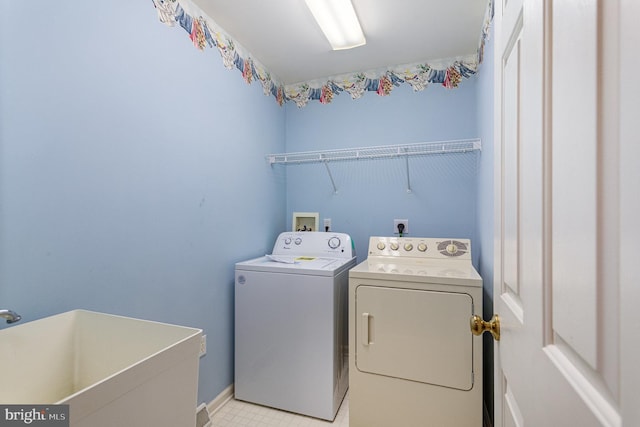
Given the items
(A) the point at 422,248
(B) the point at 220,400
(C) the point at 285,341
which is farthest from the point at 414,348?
(B) the point at 220,400

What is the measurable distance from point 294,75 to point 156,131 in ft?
4.92

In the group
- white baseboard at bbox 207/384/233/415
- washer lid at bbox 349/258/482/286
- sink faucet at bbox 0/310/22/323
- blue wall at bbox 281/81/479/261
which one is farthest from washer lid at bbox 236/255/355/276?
sink faucet at bbox 0/310/22/323

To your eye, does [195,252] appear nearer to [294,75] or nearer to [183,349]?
[183,349]

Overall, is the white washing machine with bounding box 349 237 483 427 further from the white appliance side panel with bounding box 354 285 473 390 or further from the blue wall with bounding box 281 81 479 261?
the blue wall with bounding box 281 81 479 261

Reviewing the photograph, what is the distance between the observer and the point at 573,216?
1.35 ft

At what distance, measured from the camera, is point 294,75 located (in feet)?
8.54

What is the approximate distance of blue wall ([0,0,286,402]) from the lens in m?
1.01

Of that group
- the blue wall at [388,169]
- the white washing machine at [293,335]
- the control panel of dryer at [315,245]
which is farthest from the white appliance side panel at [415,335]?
the blue wall at [388,169]

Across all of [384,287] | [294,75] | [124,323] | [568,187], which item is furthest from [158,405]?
[294,75]

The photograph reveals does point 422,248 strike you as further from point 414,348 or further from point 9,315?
point 9,315

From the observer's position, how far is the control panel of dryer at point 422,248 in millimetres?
1851

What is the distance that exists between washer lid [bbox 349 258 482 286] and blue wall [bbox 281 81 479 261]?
55 centimetres

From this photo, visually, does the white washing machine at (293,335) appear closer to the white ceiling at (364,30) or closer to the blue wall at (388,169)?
the blue wall at (388,169)

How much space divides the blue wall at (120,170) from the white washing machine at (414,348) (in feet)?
3.12
